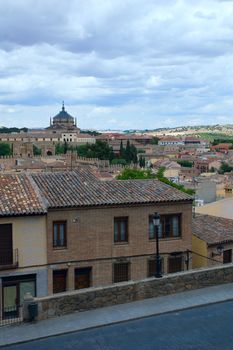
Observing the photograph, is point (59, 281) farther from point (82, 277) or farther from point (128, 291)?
point (128, 291)

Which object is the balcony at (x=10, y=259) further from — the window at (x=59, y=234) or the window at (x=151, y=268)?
the window at (x=151, y=268)

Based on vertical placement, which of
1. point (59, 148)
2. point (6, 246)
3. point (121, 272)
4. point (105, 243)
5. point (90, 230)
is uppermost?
point (90, 230)

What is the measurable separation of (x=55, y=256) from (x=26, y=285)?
4.53 feet

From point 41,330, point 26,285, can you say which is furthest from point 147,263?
point 41,330

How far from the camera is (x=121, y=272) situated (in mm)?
19609

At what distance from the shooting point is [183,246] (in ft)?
67.7

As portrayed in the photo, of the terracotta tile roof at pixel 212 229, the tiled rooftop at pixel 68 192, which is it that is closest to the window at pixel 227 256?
the terracotta tile roof at pixel 212 229

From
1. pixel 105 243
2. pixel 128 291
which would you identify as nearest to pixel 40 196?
pixel 105 243

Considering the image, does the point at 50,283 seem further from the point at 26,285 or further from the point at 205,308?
the point at 205,308

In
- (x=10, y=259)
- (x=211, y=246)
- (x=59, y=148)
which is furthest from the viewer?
(x=59, y=148)

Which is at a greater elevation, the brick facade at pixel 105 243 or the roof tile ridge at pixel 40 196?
the roof tile ridge at pixel 40 196

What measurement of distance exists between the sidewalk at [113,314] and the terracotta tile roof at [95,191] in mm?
5196

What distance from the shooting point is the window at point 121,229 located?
19.5m

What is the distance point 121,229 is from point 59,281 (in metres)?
2.94
